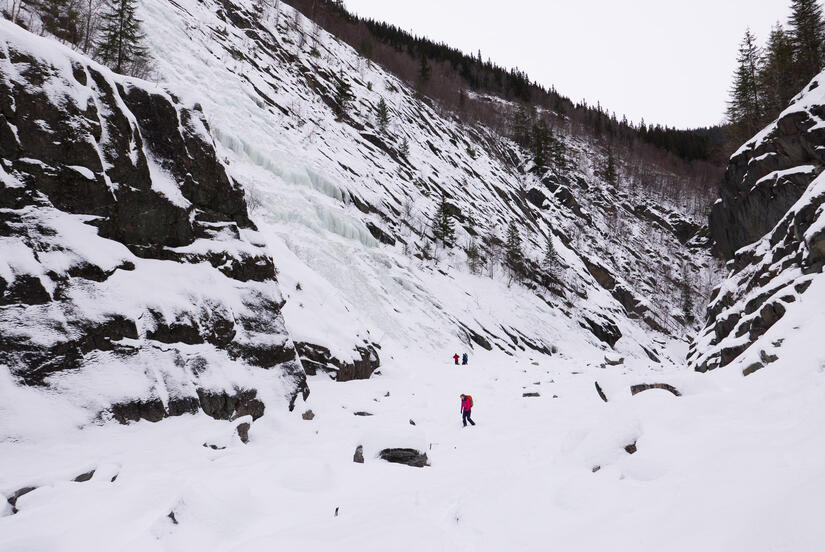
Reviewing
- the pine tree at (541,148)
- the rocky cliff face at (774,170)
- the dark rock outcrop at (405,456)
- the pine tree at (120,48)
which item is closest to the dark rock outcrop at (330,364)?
the dark rock outcrop at (405,456)

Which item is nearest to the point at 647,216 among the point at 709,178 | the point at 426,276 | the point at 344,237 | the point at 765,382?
the point at 709,178

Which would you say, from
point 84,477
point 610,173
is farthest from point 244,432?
point 610,173

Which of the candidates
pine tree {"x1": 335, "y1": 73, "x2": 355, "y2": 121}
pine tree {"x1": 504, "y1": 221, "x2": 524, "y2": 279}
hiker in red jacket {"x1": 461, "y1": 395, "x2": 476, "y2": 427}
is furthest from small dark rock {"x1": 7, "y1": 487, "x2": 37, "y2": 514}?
pine tree {"x1": 335, "y1": 73, "x2": 355, "y2": 121}

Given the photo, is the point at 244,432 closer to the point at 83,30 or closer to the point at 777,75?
the point at 83,30

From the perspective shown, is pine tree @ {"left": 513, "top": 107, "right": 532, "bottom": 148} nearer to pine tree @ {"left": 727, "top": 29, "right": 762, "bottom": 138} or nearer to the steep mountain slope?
the steep mountain slope

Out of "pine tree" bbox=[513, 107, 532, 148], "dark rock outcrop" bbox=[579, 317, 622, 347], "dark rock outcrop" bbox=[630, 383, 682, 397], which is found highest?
"pine tree" bbox=[513, 107, 532, 148]

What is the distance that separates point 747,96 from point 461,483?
51.9m

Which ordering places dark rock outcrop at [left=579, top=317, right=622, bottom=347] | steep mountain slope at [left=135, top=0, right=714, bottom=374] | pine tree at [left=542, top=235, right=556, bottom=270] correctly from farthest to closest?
1. pine tree at [left=542, top=235, right=556, bottom=270]
2. dark rock outcrop at [left=579, top=317, right=622, bottom=347]
3. steep mountain slope at [left=135, top=0, right=714, bottom=374]

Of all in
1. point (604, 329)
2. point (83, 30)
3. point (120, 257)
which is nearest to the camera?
point (120, 257)

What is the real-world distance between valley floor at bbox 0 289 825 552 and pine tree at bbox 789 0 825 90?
1596 inches

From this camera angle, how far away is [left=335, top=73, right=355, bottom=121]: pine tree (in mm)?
43431

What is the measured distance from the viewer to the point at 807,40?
34500 mm

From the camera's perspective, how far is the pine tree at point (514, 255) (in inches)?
1688

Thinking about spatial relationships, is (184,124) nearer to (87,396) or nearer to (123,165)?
(123,165)
